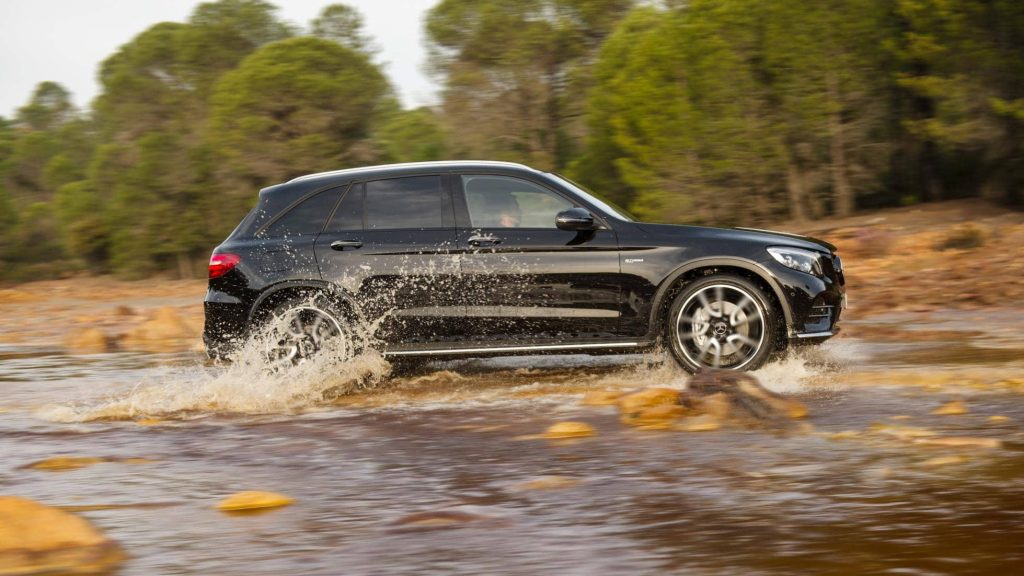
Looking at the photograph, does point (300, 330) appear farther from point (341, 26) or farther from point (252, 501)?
point (341, 26)

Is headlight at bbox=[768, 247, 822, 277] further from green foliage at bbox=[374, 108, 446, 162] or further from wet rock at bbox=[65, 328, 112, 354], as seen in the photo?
green foliage at bbox=[374, 108, 446, 162]

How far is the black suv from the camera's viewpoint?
885cm

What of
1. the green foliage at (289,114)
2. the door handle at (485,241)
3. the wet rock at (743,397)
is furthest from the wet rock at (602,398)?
the green foliage at (289,114)

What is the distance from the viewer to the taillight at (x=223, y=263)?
9.34 meters

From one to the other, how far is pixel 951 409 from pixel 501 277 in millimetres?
3213

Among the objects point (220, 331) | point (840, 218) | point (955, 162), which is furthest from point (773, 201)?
point (220, 331)

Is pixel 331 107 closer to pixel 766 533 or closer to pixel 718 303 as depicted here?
pixel 718 303

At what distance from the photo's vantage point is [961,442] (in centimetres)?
617

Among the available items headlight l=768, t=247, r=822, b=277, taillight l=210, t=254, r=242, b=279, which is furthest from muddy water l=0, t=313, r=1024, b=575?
taillight l=210, t=254, r=242, b=279

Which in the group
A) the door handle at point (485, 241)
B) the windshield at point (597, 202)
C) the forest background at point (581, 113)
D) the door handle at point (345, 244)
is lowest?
the door handle at point (485, 241)

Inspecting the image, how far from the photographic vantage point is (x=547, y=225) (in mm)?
9078

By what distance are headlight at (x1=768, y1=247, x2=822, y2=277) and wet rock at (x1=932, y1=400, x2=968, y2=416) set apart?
1798 mm

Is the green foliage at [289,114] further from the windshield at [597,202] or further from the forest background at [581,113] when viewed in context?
the windshield at [597,202]

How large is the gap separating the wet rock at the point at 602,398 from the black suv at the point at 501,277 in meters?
0.73
